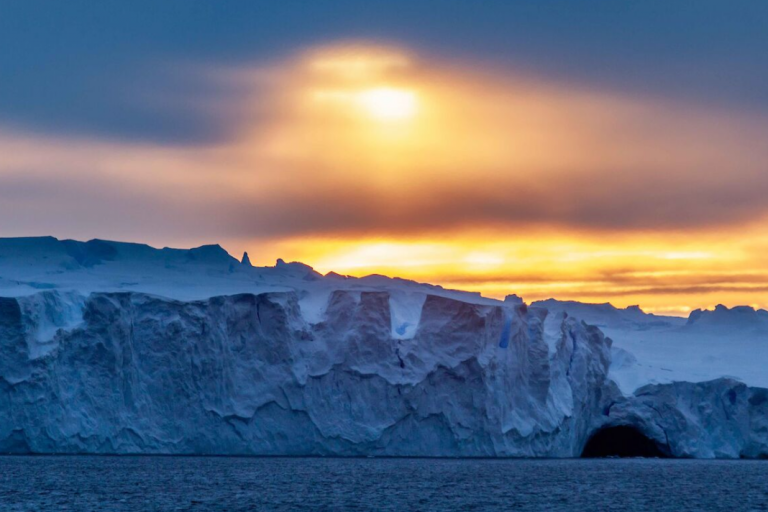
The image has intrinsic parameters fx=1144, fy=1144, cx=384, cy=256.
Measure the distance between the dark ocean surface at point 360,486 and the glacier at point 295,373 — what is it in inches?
46.4

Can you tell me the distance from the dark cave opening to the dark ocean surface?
4.07ft

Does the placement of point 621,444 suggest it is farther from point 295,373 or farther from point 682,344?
point 295,373

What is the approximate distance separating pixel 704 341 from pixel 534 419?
686 inches

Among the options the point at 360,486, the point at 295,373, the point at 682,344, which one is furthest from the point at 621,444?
the point at 360,486

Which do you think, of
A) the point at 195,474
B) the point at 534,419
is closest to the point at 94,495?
the point at 195,474

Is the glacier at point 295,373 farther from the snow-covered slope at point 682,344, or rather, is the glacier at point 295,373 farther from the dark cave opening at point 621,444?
the snow-covered slope at point 682,344

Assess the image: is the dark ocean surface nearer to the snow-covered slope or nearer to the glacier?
the glacier

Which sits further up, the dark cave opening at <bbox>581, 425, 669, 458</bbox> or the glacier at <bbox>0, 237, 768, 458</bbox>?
the glacier at <bbox>0, 237, 768, 458</bbox>

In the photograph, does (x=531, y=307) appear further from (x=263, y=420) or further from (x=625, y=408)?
(x=263, y=420)

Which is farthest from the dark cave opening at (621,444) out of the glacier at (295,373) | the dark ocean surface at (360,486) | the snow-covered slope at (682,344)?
the snow-covered slope at (682,344)

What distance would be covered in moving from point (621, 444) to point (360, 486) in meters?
18.8

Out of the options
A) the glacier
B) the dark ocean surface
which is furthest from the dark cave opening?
the dark ocean surface

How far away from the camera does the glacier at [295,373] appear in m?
35.9

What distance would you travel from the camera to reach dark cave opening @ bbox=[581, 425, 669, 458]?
4381 centimetres
